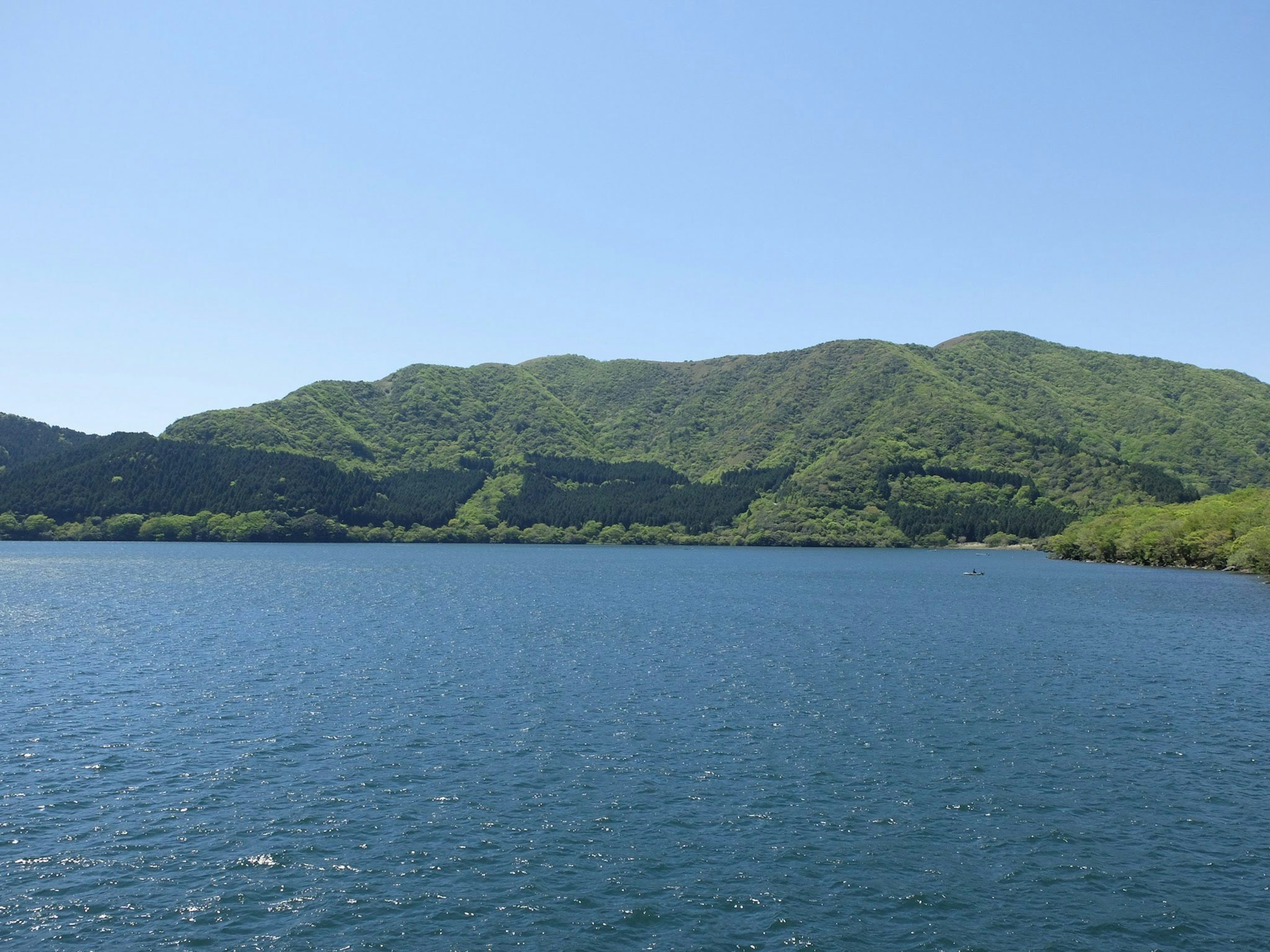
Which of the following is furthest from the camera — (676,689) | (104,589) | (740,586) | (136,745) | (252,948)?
(740,586)

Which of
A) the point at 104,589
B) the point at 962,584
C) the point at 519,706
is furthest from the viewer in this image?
the point at 962,584

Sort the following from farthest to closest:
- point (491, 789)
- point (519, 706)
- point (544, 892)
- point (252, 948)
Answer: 1. point (519, 706)
2. point (491, 789)
3. point (544, 892)
4. point (252, 948)

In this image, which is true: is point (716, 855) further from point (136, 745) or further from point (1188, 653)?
point (1188, 653)

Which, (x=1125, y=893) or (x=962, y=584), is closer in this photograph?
(x=1125, y=893)

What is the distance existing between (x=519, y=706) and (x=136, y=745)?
20112 millimetres

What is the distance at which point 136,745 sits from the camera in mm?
44188

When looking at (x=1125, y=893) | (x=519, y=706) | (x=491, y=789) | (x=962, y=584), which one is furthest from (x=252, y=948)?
(x=962, y=584)

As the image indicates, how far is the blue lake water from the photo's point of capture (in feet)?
88.2

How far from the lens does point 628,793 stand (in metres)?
38.4

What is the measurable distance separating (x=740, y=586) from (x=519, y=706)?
10274cm

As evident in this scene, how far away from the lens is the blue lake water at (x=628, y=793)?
26875 millimetres

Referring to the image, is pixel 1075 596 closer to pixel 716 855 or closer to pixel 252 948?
pixel 716 855

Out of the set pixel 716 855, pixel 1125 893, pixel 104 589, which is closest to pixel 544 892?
pixel 716 855

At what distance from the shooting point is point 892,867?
30938mm
